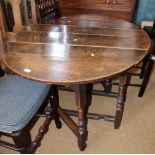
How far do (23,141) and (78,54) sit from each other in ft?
2.01

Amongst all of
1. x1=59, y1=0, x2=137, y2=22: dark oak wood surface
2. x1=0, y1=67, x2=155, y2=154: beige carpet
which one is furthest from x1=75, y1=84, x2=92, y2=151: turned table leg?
x1=59, y1=0, x2=137, y2=22: dark oak wood surface

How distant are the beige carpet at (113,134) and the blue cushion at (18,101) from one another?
1.72 ft

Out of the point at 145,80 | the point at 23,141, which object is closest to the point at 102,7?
the point at 145,80

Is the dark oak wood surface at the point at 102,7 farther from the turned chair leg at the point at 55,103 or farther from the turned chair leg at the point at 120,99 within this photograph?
the turned chair leg at the point at 55,103

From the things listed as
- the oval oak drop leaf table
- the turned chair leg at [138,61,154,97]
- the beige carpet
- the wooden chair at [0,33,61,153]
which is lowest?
the beige carpet

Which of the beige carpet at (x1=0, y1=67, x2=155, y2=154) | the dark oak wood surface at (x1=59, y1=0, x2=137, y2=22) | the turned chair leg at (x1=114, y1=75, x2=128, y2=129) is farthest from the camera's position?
the dark oak wood surface at (x1=59, y1=0, x2=137, y2=22)

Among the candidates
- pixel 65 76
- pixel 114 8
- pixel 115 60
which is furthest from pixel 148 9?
pixel 65 76

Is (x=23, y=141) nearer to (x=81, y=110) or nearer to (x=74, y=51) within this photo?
(x=81, y=110)

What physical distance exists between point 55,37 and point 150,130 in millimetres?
1109

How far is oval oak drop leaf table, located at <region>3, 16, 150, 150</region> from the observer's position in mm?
1069

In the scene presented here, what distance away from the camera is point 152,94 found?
212 centimetres

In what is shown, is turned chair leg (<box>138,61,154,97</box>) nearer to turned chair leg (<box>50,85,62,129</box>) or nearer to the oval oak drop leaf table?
the oval oak drop leaf table

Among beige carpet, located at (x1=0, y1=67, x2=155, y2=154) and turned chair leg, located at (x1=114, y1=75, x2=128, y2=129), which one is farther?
beige carpet, located at (x1=0, y1=67, x2=155, y2=154)

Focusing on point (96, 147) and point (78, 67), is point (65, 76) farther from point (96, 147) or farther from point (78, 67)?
point (96, 147)
